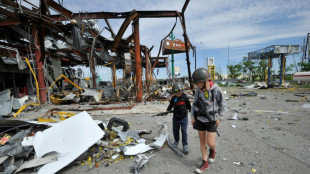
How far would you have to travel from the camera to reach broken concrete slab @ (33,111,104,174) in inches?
85.5

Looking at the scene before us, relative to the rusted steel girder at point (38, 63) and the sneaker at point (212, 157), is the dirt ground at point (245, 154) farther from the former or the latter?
the rusted steel girder at point (38, 63)

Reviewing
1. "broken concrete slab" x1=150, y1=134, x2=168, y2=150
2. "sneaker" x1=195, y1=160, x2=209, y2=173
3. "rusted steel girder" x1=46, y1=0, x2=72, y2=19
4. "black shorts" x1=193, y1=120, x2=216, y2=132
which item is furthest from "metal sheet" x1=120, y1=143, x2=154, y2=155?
"rusted steel girder" x1=46, y1=0, x2=72, y2=19

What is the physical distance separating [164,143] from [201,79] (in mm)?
1742

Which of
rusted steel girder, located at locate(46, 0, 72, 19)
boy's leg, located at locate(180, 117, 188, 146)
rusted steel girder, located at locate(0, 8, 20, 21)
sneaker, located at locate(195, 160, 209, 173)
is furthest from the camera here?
rusted steel girder, located at locate(46, 0, 72, 19)

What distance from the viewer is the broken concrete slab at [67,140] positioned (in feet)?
7.13

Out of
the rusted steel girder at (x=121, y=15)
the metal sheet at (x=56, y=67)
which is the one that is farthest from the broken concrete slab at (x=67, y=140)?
the metal sheet at (x=56, y=67)

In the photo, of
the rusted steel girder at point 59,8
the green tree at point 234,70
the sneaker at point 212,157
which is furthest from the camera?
the green tree at point 234,70

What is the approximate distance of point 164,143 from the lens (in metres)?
3.04

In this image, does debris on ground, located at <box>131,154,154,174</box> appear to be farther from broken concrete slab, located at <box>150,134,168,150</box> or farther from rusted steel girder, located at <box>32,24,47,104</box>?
rusted steel girder, located at <box>32,24,47,104</box>

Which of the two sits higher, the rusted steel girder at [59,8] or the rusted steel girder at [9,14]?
the rusted steel girder at [59,8]

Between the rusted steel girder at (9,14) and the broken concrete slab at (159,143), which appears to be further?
the rusted steel girder at (9,14)

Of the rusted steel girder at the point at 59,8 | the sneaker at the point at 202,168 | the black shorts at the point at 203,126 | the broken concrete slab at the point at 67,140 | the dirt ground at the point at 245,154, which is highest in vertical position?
the rusted steel girder at the point at 59,8

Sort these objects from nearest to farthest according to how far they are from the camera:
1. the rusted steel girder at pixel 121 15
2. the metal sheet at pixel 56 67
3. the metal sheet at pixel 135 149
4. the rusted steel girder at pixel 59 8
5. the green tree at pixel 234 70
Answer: the metal sheet at pixel 135 149, the rusted steel girder at pixel 59 8, the rusted steel girder at pixel 121 15, the metal sheet at pixel 56 67, the green tree at pixel 234 70

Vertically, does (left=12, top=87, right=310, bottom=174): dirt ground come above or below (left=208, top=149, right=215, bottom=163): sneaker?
below
